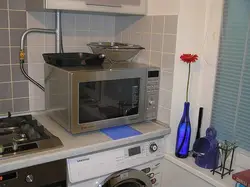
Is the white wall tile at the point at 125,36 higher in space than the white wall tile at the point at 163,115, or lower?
higher

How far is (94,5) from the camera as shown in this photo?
1.56 m

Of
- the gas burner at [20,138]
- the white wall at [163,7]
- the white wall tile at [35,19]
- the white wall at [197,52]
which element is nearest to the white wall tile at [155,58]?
the white wall at [197,52]

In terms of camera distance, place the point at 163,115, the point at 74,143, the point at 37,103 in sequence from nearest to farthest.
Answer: the point at 74,143 < the point at 163,115 < the point at 37,103

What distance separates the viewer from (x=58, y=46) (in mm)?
1801

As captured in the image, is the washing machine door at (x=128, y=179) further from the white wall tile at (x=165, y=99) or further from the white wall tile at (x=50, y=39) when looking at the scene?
the white wall tile at (x=50, y=39)

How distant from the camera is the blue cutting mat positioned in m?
1.51

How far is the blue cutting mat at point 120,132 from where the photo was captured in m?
1.51

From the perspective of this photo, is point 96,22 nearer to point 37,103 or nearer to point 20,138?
point 37,103

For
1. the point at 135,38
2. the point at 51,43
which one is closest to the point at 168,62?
the point at 135,38

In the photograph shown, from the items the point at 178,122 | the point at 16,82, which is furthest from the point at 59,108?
the point at 178,122

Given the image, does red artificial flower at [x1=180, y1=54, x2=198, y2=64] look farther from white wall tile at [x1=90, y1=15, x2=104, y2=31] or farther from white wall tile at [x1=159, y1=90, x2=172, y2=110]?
white wall tile at [x1=90, y1=15, x2=104, y2=31]

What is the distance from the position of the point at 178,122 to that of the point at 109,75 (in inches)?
20.1

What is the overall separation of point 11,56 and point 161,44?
861 mm

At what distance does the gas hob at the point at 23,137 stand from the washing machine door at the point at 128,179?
0.34 meters
